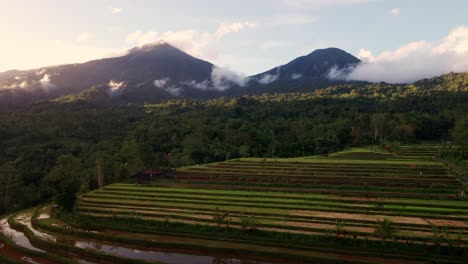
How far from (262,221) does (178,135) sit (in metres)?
70.2

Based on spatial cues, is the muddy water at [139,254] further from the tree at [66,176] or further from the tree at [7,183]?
the tree at [66,176]

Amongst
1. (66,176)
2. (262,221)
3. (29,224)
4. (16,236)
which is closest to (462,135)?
(262,221)

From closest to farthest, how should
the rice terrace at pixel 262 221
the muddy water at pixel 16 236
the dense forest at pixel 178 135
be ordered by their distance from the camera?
the rice terrace at pixel 262 221 < the muddy water at pixel 16 236 < the dense forest at pixel 178 135

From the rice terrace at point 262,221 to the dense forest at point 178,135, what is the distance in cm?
795

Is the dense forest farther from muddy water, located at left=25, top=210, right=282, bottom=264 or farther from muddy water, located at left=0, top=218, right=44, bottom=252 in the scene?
muddy water, located at left=25, top=210, right=282, bottom=264

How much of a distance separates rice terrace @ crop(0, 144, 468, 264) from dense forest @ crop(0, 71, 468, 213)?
795 cm

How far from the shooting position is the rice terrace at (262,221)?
2723 centimetres

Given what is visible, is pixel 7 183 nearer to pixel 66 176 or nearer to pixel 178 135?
pixel 66 176

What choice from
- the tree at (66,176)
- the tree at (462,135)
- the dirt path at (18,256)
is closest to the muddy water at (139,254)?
the dirt path at (18,256)

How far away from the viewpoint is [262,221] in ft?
110

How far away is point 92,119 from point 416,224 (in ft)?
387

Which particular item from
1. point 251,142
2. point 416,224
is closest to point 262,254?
point 416,224

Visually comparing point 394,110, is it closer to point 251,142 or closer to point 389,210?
point 251,142

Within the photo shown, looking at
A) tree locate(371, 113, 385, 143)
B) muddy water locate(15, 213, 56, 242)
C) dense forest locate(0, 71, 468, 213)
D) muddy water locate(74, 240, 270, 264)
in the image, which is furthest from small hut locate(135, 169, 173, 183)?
tree locate(371, 113, 385, 143)
